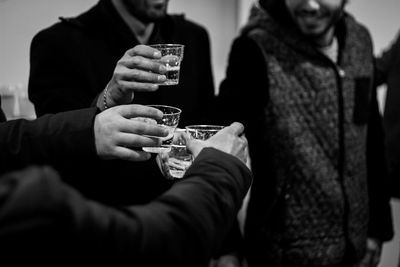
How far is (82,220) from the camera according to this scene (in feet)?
1.65

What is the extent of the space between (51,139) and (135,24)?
0.77 m

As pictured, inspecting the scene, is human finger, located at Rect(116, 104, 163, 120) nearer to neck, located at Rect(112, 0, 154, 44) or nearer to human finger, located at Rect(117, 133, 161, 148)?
human finger, located at Rect(117, 133, 161, 148)

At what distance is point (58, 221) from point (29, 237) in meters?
0.03

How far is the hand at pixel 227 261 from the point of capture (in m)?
1.73

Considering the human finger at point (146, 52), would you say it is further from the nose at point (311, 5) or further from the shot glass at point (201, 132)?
the nose at point (311, 5)

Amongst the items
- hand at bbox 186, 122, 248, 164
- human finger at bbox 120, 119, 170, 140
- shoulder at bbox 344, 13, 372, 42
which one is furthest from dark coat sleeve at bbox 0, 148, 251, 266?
shoulder at bbox 344, 13, 372, 42

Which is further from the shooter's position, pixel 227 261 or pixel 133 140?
pixel 227 261

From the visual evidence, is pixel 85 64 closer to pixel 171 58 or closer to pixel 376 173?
pixel 171 58

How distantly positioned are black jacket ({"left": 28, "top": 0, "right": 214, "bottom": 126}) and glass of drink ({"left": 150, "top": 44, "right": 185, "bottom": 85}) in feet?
1.05

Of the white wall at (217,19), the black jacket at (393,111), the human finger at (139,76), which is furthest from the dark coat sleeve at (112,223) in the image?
the white wall at (217,19)

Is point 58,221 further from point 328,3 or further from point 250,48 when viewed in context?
point 328,3

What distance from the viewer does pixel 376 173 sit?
6.39 ft

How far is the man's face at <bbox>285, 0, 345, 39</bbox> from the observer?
5.56ft

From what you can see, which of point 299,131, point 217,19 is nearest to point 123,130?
point 299,131
